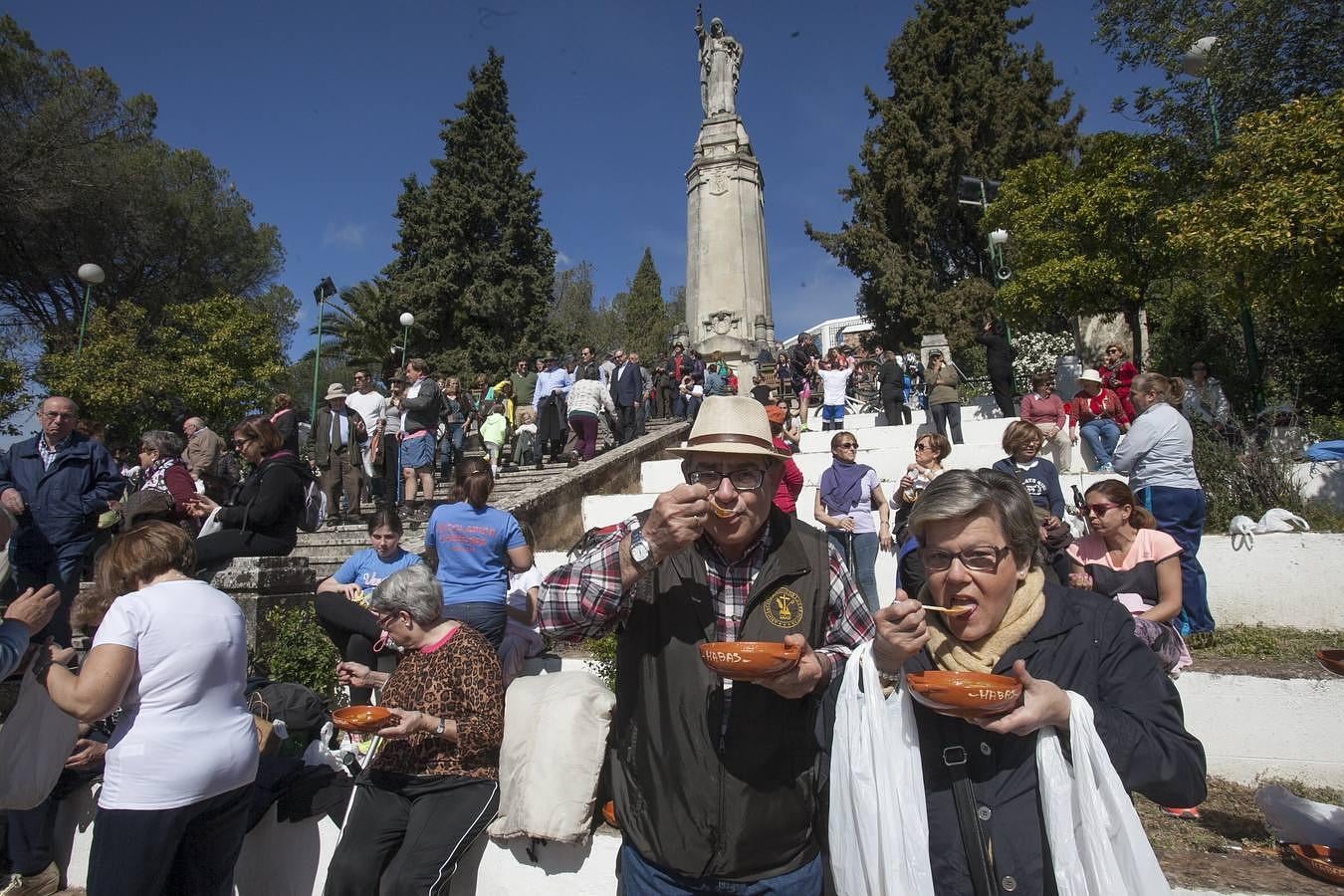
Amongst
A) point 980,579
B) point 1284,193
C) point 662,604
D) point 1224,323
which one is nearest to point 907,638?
point 980,579

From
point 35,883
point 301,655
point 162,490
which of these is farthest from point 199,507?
point 35,883

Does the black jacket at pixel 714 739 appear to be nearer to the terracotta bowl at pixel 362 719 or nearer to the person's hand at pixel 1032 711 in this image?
the person's hand at pixel 1032 711

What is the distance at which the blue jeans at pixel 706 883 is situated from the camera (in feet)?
6.68

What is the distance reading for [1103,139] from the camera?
43.9 feet

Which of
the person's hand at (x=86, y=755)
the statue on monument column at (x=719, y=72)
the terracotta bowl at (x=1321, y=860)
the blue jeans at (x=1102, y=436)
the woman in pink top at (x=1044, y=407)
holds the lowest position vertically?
the terracotta bowl at (x=1321, y=860)

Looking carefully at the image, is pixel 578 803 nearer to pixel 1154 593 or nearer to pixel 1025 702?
pixel 1025 702

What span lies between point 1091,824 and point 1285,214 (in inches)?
334

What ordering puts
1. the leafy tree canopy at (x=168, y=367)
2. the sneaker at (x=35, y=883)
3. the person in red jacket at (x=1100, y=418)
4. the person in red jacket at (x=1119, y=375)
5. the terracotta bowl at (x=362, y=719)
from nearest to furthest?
1. the terracotta bowl at (x=362, y=719)
2. the sneaker at (x=35, y=883)
3. the person in red jacket at (x=1100, y=418)
4. the person in red jacket at (x=1119, y=375)
5. the leafy tree canopy at (x=168, y=367)

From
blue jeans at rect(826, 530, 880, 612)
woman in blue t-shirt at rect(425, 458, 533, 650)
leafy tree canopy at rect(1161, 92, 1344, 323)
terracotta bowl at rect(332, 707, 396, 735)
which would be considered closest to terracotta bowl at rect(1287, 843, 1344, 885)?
terracotta bowl at rect(332, 707, 396, 735)

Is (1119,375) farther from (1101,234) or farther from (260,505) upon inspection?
(260,505)

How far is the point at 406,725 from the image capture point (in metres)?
2.93

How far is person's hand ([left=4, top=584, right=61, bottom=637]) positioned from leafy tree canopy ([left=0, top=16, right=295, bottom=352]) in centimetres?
2437

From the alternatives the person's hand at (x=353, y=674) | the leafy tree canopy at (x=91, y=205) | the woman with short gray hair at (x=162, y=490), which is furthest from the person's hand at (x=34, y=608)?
the leafy tree canopy at (x=91, y=205)

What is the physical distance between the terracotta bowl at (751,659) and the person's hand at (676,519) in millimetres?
283
